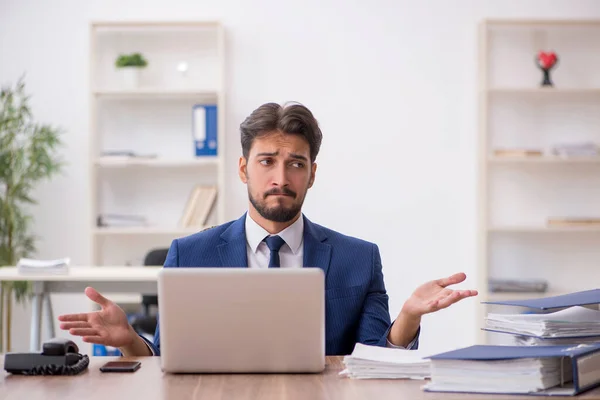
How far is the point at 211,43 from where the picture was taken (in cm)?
570

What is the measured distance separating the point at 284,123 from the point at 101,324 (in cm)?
78

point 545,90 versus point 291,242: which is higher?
point 545,90

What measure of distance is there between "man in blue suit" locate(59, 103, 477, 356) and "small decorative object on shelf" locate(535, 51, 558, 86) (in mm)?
3310

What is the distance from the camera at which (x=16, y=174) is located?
5430mm

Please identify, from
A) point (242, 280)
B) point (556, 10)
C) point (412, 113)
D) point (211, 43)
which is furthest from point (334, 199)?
point (242, 280)

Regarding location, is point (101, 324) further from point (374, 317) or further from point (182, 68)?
point (182, 68)

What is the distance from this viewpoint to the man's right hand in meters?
2.05

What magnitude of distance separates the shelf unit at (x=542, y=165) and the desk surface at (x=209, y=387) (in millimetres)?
3907

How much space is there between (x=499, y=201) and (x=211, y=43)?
2.12 meters

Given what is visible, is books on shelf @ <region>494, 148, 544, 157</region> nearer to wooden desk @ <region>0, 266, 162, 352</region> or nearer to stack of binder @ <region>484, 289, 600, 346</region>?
wooden desk @ <region>0, 266, 162, 352</region>

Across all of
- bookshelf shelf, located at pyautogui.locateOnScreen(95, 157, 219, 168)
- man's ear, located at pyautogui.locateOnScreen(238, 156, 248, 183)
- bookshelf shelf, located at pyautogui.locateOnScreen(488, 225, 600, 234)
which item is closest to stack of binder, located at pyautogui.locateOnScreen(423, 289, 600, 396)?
man's ear, located at pyautogui.locateOnScreen(238, 156, 248, 183)

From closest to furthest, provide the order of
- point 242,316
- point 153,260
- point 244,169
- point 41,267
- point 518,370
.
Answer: point 518,370 < point 242,316 < point 244,169 < point 41,267 < point 153,260

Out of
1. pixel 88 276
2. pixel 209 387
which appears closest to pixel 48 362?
pixel 209 387

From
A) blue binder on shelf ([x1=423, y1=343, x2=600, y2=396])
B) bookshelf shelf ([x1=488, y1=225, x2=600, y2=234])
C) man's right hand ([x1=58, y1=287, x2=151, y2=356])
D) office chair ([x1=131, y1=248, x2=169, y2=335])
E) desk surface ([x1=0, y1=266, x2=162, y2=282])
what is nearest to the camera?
blue binder on shelf ([x1=423, y1=343, x2=600, y2=396])
